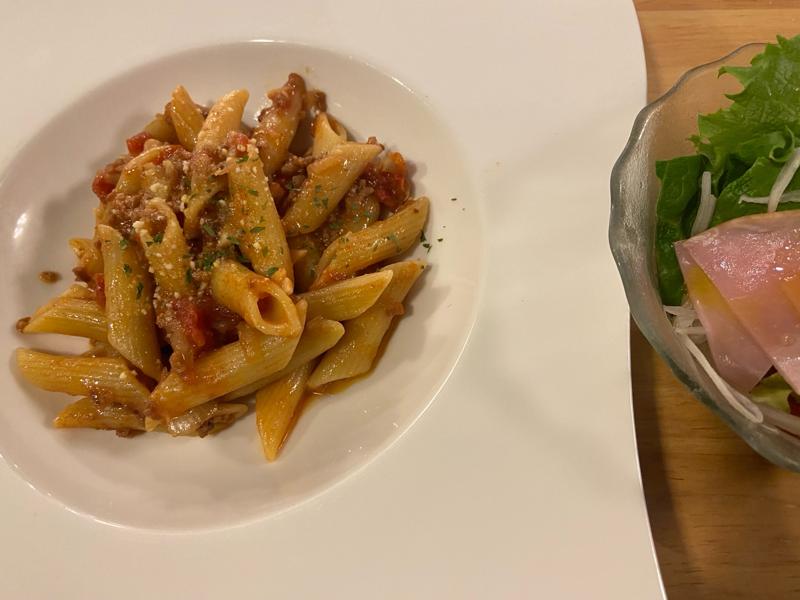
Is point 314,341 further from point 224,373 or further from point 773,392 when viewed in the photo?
point 773,392

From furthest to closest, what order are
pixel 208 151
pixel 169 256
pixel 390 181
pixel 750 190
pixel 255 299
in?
pixel 390 181, pixel 208 151, pixel 169 256, pixel 255 299, pixel 750 190

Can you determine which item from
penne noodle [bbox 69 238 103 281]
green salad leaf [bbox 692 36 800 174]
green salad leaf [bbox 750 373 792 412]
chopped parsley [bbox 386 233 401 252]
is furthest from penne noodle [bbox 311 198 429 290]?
green salad leaf [bbox 750 373 792 412]

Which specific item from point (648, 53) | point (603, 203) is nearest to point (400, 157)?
point (603, 203)

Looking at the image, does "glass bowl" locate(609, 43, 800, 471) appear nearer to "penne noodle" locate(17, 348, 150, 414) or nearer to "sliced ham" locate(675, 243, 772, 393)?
"sliced ham" locate(675, 243, 772, 393)

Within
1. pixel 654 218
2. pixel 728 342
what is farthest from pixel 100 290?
pixel 728 342

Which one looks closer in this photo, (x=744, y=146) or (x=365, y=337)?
(x=744, y=146)

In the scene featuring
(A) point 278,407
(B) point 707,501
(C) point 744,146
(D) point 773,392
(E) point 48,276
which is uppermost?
(C) point 744,146

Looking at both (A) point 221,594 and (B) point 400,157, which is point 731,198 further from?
(A) point 221,594
